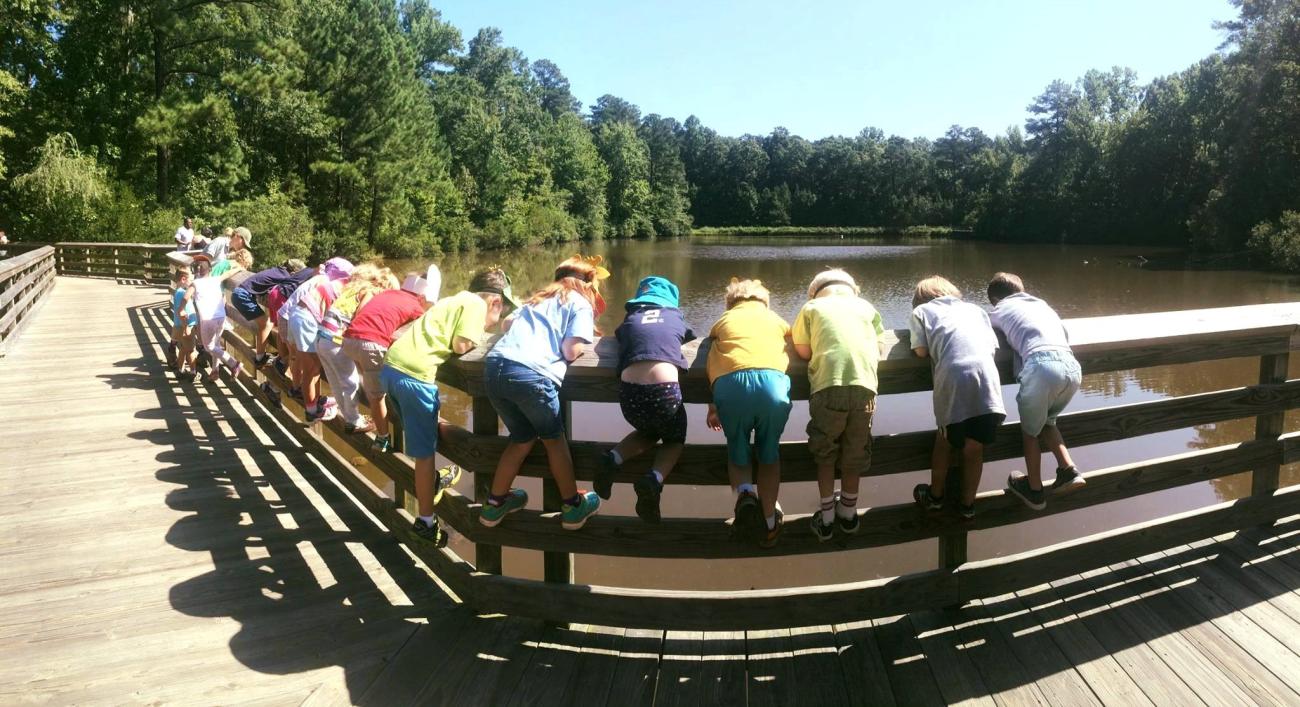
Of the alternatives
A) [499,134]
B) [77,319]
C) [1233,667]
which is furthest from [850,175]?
[1233,667]

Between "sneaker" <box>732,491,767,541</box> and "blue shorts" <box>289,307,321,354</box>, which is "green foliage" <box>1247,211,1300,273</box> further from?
"sneaker" <box>732,491,767,541</box>

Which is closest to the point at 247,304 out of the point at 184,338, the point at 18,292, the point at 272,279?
the point at 272,279

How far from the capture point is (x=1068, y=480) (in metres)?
3.20

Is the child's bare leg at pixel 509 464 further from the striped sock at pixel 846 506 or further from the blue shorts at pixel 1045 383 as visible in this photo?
the blue shorts at pixel 1045 383

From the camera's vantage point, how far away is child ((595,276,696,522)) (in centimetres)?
286

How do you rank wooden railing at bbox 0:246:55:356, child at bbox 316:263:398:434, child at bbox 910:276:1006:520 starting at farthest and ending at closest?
wooden railing at bbox 0:246:55:356
child at bbox 316:263:398:434
child at bbox 910:276:1006:520

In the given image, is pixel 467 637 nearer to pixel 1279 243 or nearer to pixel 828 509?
pixel 828 509

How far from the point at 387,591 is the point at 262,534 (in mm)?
1207

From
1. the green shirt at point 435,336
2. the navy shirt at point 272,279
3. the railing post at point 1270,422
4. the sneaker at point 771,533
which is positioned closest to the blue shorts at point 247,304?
the navy shirt at point 272,279

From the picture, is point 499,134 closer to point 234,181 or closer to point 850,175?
point 234,181

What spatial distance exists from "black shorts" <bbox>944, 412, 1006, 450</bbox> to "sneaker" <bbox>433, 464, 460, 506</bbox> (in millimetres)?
2105

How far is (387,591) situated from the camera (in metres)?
3.61

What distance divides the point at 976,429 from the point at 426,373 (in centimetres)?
215

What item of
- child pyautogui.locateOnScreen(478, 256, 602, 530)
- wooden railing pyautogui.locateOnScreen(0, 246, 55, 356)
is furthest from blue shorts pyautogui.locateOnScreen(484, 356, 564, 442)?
wooden railing pyautogui.locateOnScreen(0, 246, 55, 356)
